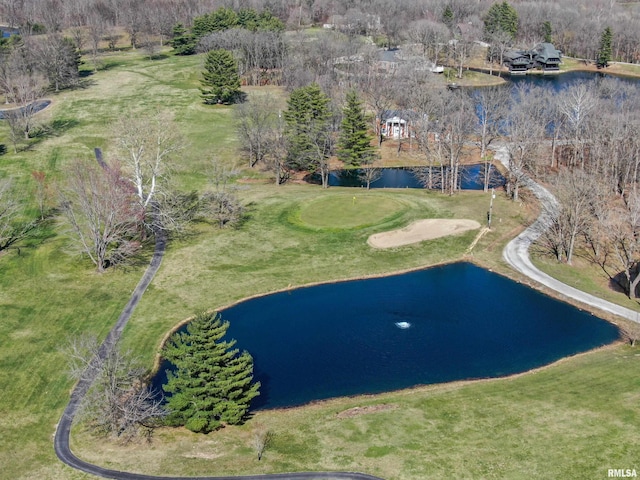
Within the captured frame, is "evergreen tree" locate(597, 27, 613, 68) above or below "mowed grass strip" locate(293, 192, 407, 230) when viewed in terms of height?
above

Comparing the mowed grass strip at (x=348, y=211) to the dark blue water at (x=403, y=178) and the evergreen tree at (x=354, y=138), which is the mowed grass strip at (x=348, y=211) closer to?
the dark blue water at (x=403, y=178)

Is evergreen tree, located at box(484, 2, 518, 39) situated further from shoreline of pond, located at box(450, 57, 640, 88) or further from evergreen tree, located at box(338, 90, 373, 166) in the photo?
evergreen tree, located at box(338, 90, 373, 166)

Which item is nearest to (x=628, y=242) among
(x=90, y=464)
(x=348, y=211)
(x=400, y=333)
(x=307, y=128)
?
(x=400, y=333)

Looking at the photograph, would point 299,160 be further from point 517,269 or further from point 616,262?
point 616,262

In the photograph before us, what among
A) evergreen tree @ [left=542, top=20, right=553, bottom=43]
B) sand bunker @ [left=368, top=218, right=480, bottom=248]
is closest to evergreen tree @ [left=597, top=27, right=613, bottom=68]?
evergreen tree @ [left=542, top=20, right=553, bottom=43]

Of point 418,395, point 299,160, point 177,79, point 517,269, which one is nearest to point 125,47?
point 177,79

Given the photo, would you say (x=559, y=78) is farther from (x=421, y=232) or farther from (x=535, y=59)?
(x=421, y=232)
